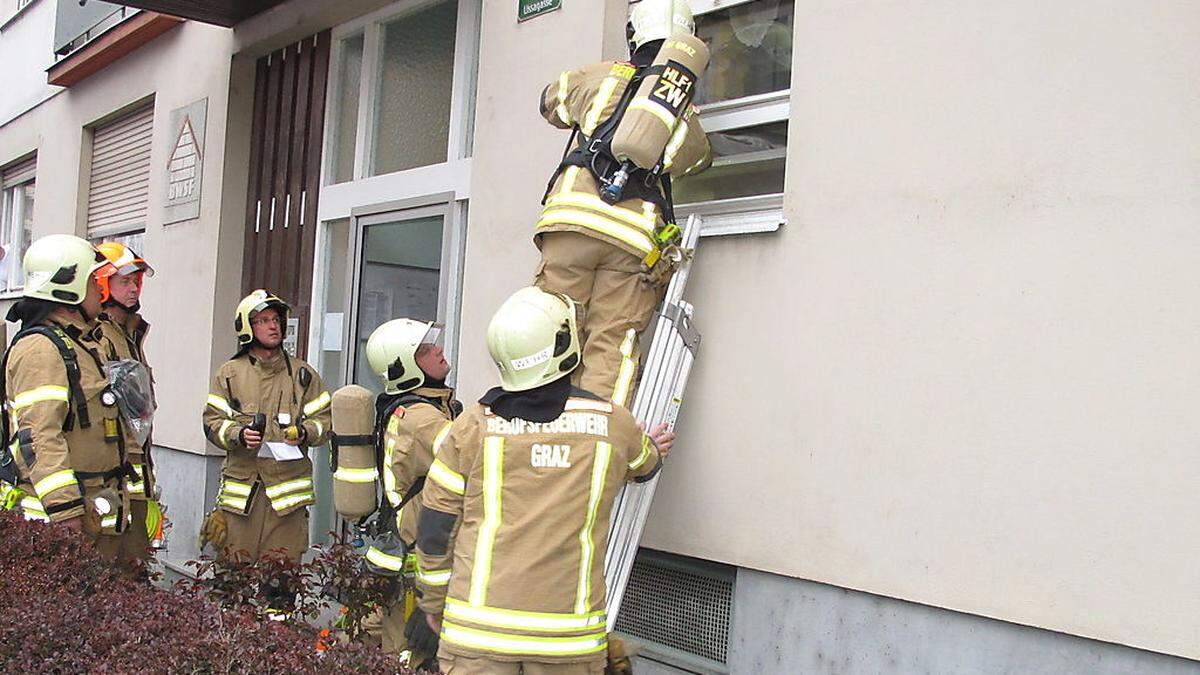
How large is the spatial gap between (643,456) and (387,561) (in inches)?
51.2

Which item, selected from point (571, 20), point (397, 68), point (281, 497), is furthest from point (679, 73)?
point (397, 68)

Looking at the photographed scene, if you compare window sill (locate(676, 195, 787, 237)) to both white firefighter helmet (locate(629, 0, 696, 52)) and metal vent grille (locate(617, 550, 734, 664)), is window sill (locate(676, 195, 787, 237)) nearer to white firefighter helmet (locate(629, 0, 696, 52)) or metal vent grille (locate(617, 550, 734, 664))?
white firefighter helmet (locate(629, 0, 696, 52))

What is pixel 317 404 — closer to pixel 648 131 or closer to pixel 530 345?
pixel 648 131

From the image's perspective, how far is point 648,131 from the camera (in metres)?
4.02

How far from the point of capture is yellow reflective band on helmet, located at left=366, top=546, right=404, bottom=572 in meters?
4.38

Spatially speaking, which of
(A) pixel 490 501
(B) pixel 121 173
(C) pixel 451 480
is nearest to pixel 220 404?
(C) pixel 451 480

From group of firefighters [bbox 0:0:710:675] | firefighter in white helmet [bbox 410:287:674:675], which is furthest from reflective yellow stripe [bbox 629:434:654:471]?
firefighter in white helmet [bbox 410:287:674:675]

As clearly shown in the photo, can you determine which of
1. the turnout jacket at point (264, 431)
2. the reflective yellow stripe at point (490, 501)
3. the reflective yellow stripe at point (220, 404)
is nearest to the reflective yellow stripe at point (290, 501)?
the turnout jacket at point (264, 431)

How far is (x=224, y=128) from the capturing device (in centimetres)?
850

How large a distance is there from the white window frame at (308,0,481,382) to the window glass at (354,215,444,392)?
2.2 inches

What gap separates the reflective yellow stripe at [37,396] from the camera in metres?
4.54

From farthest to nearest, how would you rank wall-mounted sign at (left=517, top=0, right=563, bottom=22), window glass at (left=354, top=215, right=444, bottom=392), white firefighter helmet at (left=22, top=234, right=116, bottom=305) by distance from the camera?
window glass at (left=354, top=215, right=444, bottom=392) < wall-mounted sign at (left=517, top=0, right=563, bottom=22) < white firefighter helmet at (left=22, top=234, right=116, bottom=305)

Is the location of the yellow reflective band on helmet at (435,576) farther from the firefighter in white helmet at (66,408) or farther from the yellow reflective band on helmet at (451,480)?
the firefighter in white helmet at (66,408)

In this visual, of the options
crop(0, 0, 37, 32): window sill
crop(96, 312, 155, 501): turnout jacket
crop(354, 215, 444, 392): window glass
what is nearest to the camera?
crop(96, 312, 155, 501): turnout jacket
